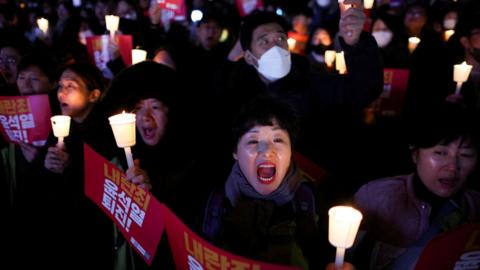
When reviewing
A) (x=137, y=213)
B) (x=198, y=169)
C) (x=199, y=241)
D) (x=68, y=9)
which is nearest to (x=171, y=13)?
(x=68, y=9)

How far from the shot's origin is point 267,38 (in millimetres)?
3936

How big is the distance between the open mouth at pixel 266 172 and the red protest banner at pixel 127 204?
586 millimetres

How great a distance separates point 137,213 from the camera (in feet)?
7.88

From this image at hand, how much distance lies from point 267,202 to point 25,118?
2695mm

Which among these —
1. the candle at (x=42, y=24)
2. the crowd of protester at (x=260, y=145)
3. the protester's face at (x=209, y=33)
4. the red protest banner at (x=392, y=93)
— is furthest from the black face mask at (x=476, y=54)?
the candle at (x=42, y=24)

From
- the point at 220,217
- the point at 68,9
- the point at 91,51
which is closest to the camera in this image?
the point at 220,217

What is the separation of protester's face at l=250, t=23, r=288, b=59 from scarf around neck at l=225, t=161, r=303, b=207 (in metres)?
1.72

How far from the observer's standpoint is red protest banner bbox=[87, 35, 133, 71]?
5.32 metres

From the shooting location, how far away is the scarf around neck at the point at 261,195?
2.38 metres

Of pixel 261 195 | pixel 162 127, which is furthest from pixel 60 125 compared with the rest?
pixel 261 195

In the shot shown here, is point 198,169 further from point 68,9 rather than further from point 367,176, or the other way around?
point 68,9

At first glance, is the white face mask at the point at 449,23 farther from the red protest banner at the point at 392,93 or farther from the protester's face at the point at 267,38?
the protester's face at the point at 267,38

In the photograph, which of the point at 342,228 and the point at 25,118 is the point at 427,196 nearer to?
the point at 342,228

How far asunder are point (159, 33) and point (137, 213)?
492 cm
